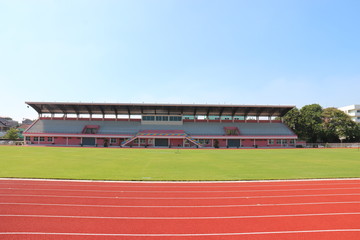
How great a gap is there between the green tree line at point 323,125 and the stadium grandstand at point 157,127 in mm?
4377

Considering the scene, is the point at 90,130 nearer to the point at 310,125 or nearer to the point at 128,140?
the point at 128,140

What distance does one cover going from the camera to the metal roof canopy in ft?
178

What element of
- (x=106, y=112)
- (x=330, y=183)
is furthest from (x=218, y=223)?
(x=106, y=112)

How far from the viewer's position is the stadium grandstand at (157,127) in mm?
51656

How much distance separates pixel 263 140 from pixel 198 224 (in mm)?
52282

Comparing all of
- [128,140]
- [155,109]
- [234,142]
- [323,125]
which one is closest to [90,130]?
[128,140]

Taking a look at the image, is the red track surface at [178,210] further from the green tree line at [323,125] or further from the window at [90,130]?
the green tree line at [323,125]

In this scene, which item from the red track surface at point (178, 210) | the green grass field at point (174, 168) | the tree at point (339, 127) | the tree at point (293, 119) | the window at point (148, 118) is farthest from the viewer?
the tree at point (293, 119)

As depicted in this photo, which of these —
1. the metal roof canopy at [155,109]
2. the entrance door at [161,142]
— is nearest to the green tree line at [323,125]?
the metal roof canopy at [155,109]

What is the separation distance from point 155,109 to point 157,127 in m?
4.85

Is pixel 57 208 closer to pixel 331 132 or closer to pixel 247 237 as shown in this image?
pixel 247 237

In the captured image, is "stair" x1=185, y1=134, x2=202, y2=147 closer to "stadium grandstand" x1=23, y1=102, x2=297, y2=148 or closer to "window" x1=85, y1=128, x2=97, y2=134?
"stadium grandstand" x1=23, y1=102, x2=297, y2=148

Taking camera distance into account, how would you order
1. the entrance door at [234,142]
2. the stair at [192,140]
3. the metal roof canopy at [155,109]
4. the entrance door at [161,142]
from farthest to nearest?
1. the metal roof canopy at [155,109]
2. the entrance door at [234,142]
3. the entrance door at [161,142]
4. the stair at [192,140]

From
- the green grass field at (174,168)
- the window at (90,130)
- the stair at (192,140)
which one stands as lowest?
the green grass field at (174,168)
